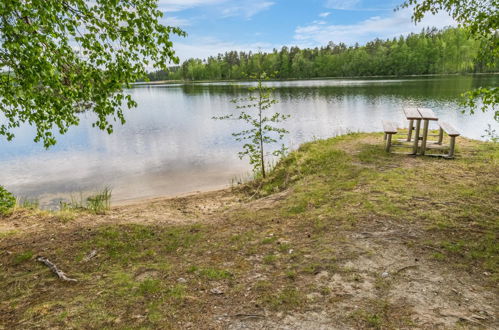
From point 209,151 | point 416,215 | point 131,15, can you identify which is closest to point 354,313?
point 416,215

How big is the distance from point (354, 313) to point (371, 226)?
2441 mm

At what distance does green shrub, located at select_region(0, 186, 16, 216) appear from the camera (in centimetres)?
699

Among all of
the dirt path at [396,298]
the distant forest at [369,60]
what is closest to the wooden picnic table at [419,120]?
the dirt path at [396,298]

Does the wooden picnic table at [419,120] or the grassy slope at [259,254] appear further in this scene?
the wooden picnic table at [419,120]

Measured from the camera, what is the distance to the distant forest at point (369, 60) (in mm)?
90250

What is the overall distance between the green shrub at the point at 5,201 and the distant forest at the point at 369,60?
60.2m

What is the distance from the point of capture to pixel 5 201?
23.6 feet

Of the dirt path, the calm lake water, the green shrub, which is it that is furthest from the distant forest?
the dirt path

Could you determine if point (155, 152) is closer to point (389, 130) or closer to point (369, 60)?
point (389, 130)

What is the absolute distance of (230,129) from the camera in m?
25.0

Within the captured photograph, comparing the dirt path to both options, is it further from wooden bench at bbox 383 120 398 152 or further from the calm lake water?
the calm lake water

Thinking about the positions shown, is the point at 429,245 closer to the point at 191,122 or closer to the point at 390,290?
the point at 390,290

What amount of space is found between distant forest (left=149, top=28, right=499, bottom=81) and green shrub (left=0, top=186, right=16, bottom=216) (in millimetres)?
60172

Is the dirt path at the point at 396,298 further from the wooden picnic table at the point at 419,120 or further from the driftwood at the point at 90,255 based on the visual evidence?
the wooden picnic table at the point at 419,120
